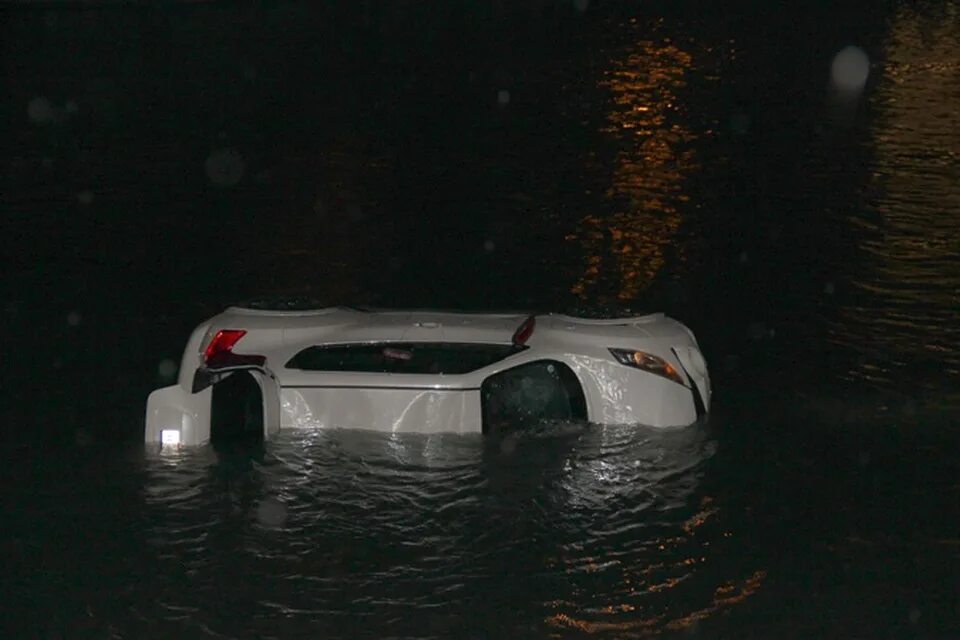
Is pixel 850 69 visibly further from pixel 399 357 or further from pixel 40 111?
pixel 399 357

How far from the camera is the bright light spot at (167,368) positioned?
555 inches

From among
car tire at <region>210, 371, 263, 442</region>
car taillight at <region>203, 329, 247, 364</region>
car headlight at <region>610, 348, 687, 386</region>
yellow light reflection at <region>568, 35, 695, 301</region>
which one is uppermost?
yellow light reflection at <region>568, 35, 695, 301</region>

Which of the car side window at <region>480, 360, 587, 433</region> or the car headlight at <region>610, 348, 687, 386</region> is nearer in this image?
the car headlight at <region>610, 348, 687, 386</region>

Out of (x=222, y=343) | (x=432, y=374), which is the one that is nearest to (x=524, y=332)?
(x=432, y=374)

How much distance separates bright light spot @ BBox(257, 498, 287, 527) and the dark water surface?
0.04m

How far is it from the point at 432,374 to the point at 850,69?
26260mm

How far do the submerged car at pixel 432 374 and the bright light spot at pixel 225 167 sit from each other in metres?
13.0

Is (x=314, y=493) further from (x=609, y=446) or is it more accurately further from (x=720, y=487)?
(x=720, y=487)

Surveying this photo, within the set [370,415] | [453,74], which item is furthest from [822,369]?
[453,74]

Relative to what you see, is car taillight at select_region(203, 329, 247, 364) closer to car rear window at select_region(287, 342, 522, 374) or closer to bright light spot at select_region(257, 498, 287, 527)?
car rear window at select_region(287, 342, 522, 374)

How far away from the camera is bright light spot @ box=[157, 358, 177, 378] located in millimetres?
14094

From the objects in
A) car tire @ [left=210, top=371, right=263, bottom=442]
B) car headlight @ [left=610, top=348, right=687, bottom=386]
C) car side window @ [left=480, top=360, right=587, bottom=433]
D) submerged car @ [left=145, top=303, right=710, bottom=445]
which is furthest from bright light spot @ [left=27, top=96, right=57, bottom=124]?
car headlight @ [left=610, top=348, right=687, bottom=386]

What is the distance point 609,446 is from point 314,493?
215cm

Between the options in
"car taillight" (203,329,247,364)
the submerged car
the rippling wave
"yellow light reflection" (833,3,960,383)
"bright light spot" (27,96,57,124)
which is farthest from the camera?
"bright light spot" (27,96,57,124)
